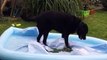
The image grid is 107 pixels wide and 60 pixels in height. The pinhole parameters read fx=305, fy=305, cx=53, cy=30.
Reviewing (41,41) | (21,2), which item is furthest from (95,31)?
(41,41)

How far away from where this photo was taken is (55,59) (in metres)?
4.22

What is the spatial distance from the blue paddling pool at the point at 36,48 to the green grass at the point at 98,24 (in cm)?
230

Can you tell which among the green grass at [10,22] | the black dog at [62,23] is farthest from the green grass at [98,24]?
the black dog at [62,23]

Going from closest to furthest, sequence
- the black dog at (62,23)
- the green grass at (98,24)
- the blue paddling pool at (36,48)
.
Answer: the blue paddling pool at (36,48)
the black dog at (62,23)
the green grass at (98,24)

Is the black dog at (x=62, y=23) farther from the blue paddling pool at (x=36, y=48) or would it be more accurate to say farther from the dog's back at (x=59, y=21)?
the blue paddling pool at (x=36, y=48)

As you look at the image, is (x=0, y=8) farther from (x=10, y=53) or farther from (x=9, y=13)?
(x=10, y=53)

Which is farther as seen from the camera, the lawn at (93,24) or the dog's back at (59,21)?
the lawn at (93,24)

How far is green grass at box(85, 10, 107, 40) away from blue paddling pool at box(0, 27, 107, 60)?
2.30m

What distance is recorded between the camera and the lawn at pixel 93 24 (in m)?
8.47

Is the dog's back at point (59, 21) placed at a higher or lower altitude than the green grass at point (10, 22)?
higher

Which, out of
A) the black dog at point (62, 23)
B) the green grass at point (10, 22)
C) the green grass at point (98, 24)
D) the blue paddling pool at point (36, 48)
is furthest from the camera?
the green grass at point (10, 22)

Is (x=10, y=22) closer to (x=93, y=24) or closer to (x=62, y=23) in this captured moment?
(x=93, y=24)

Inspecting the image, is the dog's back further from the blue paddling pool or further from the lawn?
the lawn

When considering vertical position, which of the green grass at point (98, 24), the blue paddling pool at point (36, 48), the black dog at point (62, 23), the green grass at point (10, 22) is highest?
the black dog at point (62, 23)
